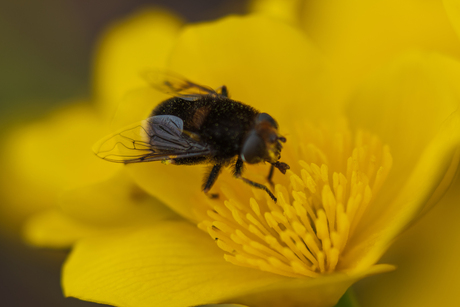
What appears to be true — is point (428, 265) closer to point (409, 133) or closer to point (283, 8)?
point (409, 133)

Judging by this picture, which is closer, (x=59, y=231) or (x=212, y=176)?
(x=212, y=176)

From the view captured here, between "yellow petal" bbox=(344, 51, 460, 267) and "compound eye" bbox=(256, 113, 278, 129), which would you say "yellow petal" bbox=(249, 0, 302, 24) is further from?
"compound eye" bbox=(256, 113, 278, 129)

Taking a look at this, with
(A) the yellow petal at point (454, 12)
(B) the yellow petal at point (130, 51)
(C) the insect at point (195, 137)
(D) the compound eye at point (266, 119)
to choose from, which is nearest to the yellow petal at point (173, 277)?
(C) the insect at point (195, 137)

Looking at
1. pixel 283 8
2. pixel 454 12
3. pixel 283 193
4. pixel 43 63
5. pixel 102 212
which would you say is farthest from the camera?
pixel 43 63

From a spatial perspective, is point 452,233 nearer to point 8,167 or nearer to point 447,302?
point 447,302

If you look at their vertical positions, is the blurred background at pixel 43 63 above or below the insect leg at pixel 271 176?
below

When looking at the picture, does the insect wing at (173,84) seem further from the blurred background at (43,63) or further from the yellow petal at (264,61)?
the blurred background at (43,63)

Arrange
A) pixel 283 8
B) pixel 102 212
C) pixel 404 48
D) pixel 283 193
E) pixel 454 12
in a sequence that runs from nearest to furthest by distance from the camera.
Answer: pixel 454 12
pixel 283 193
pixel 102 212
pixel 404 48
pixel 283 8

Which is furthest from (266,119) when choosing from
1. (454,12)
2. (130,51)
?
(130,51)
